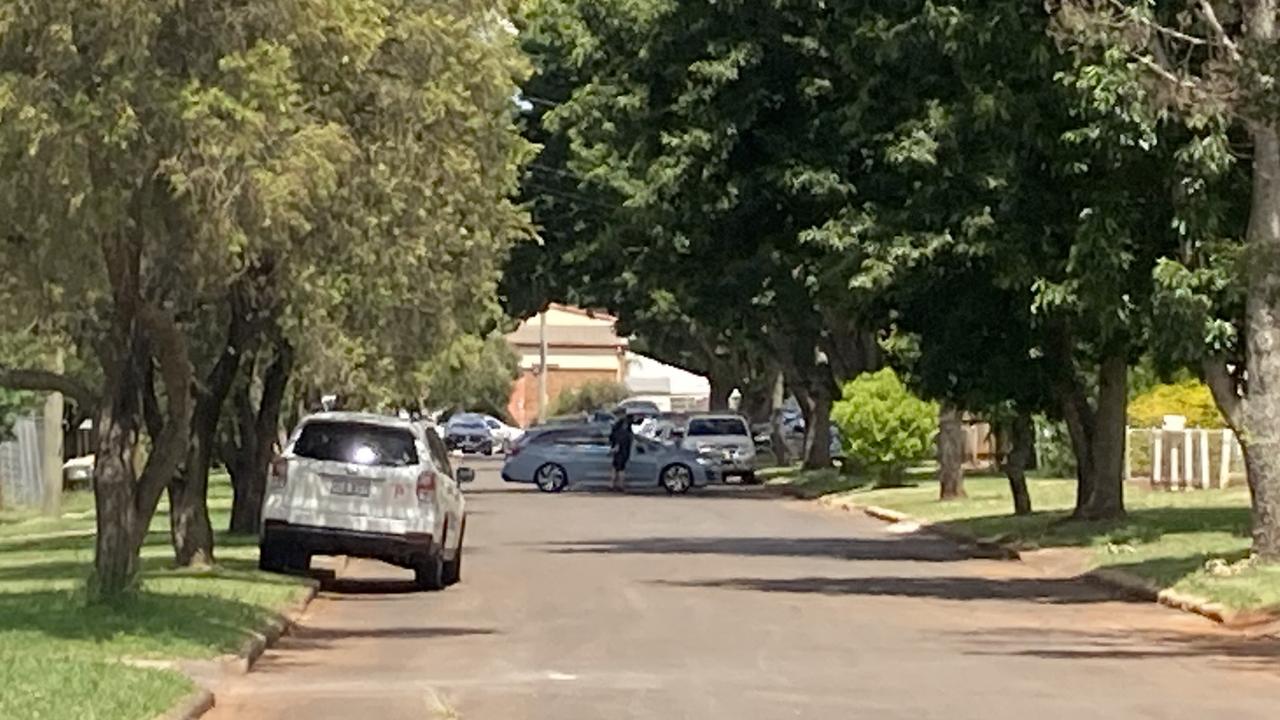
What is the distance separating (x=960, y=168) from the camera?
29.6m

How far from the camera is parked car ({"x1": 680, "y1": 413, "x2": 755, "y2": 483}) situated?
64875 mm

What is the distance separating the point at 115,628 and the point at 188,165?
368 cm

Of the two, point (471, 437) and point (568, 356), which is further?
point (568, 356)

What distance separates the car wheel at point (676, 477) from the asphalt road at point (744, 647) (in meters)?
24.9

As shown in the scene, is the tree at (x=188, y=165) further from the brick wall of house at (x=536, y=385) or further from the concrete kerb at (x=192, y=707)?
the brick wall of house at (x=536, y=385)

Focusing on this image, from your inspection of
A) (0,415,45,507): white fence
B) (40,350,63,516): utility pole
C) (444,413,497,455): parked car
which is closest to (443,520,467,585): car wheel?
(40,350,63,516): utility pole

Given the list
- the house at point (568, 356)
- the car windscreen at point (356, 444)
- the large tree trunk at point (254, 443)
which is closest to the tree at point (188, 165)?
the car windscreen at point (356, 444)

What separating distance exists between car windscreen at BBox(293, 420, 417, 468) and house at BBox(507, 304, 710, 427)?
118 meters

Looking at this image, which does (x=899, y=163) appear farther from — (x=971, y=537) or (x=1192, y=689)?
(x=1192, y=689)

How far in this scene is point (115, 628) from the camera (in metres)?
19.9

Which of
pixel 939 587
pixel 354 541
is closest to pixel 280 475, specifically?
pixel 354 541

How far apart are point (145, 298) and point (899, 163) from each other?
12.0m

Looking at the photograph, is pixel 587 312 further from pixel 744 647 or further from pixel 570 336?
pixel 570 336

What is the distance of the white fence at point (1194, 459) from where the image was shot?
157 feet
